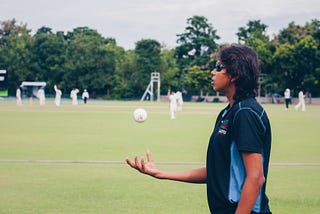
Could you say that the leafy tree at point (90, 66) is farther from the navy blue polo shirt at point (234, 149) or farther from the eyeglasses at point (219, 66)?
the navy blue polo shirt at point (234, 149)

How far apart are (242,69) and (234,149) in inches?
A: 21.5

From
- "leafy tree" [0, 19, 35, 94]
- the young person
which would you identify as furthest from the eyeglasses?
"leafy tree" [0, 19, 35, 94]

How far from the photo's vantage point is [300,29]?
89.8 m

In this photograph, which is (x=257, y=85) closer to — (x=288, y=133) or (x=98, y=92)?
(x=288, y=133)

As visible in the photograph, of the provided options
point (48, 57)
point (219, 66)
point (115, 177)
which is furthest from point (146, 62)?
point (219, 66)

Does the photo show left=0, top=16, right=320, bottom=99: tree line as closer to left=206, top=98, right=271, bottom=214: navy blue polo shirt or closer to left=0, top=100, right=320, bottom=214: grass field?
left=0, top=100, right=320, bottom=214: grass field

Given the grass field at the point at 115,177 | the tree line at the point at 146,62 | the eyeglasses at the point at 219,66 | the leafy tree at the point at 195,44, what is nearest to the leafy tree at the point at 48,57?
the tree line at the point at 146,62

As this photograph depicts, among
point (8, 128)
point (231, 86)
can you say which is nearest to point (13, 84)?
point (8, 128)

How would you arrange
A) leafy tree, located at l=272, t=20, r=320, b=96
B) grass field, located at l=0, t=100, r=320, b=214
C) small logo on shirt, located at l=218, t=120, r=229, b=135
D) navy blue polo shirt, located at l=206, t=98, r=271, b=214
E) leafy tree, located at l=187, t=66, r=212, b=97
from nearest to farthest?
navy blue polo shirt, located at l=206, t=98, r=271, b=214 < small logo on shirt, located at l=218, t=120, r=229, b=135 < grass field, located at l=0, t=100, r=320, b=214 < leafy tree, located at l=272, t=20, r=320, b=96 < leafy tree, located at l=187, t=66, r=212, b=97

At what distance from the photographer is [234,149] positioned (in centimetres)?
382

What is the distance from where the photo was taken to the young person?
371 cm

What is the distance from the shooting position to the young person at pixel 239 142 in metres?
3.71

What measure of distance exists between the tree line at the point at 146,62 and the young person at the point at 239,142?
82449 millimetres

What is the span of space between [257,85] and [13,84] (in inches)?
3890
